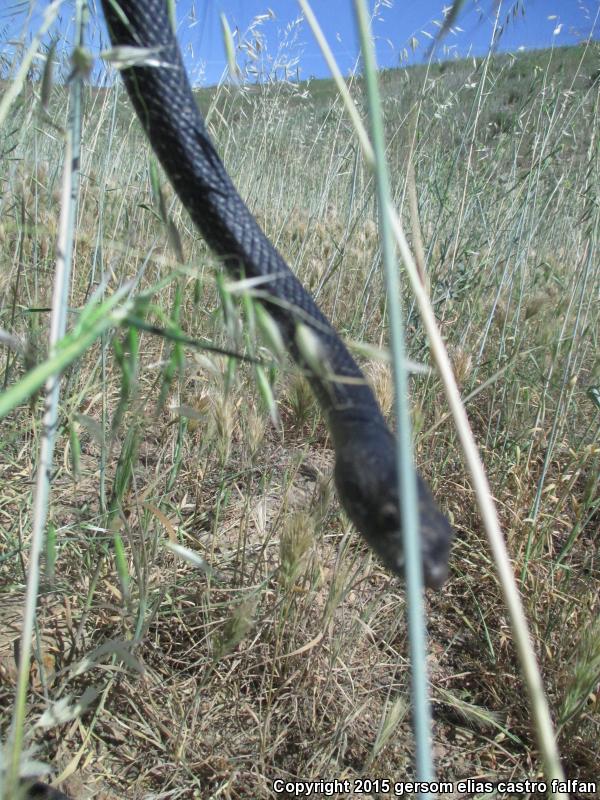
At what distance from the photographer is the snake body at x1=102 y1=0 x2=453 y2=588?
409mm

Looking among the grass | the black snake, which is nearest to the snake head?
the black snake

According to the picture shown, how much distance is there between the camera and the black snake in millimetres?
411

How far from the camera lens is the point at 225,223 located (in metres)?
0.48

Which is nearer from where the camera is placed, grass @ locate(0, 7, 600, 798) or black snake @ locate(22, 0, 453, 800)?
black snake @ locate(22, 0, 453, 800)

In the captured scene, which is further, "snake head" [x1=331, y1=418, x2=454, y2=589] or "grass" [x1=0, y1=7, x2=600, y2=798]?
"grass" [x1=0, y1=7, x2=600, y2=798]

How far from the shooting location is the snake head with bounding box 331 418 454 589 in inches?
14.8

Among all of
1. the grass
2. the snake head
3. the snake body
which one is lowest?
the grass

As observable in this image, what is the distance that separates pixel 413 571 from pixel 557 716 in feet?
3.37

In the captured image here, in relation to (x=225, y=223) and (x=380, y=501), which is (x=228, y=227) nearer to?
(x=225, y=223)

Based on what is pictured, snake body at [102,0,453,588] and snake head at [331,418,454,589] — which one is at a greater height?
snake body at [102,0,453,588]

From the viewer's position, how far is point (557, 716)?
41.3 inches

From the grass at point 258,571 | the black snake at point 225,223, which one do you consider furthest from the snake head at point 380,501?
the grass at point 258,571

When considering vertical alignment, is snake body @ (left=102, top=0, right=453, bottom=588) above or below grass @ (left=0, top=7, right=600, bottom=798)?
above

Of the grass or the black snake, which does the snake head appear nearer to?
the black snake
